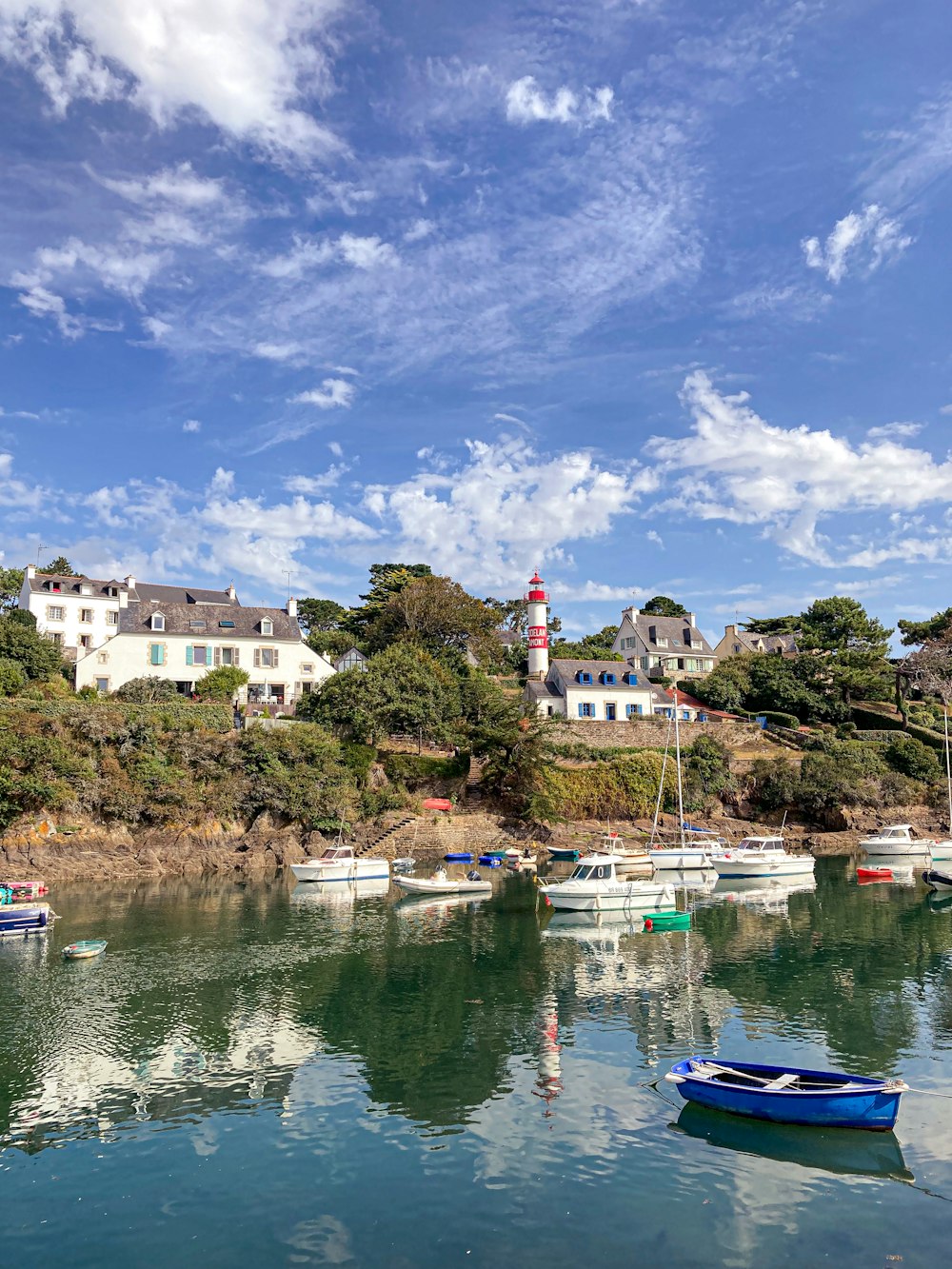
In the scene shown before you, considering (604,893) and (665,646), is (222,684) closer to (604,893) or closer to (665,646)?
(604,893)

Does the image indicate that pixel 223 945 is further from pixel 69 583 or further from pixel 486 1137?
pixel 69 583

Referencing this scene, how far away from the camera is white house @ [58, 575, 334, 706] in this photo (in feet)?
229

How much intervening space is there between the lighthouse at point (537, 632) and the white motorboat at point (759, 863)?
109 ft

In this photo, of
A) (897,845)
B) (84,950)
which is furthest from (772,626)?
(84,950)

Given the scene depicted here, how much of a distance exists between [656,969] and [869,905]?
67.8 feet

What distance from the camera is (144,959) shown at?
1308 inches

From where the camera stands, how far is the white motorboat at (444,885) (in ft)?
161

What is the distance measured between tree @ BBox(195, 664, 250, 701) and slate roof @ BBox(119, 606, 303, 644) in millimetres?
3803

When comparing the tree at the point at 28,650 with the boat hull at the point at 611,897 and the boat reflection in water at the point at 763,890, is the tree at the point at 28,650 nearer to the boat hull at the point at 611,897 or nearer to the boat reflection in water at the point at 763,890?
the boat hull at the point at 611,897

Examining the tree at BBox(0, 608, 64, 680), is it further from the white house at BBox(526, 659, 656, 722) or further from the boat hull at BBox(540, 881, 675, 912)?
the boat hull at BBox(540, 881, 675, 912)

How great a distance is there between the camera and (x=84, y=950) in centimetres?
3353

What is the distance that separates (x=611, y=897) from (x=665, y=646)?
212 feet

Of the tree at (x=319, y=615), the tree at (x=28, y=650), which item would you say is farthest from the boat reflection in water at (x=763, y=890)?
the tree at (x=319, y=615)

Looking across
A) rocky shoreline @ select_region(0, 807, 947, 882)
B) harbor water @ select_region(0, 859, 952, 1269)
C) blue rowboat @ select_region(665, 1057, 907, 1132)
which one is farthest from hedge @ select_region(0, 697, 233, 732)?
blue rowboat @ select_region(665, 1057, 907, 1132)
